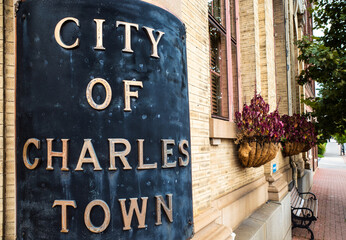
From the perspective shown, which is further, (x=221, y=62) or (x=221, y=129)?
(x=221, y=62)

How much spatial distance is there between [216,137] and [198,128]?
2.60 feet

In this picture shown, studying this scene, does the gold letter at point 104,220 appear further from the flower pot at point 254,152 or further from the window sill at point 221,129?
the flower pot at point 254,152

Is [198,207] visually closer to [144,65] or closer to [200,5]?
[144,65]

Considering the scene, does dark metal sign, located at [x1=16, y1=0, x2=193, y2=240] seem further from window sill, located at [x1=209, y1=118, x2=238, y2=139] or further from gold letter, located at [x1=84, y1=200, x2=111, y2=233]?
window sill, located at [x1=209, y1=118, x2=238, y2=139]

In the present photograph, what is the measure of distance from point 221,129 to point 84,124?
116 inches

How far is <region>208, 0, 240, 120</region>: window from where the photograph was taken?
17.4ft

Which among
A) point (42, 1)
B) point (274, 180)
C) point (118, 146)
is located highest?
point (42, 1)

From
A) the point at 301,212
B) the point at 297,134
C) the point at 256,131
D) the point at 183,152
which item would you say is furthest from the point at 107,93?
the point at 301,212

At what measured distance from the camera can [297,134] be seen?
9375mm

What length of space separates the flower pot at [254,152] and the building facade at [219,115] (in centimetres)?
18

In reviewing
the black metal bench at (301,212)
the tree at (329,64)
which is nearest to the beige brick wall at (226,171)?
the black metal bench at (301,212)

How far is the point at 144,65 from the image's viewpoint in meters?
2.20

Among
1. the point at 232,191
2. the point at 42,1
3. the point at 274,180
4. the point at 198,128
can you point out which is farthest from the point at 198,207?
the point at 274,180

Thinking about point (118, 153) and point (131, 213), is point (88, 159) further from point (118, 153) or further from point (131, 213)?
point (131, 213)
